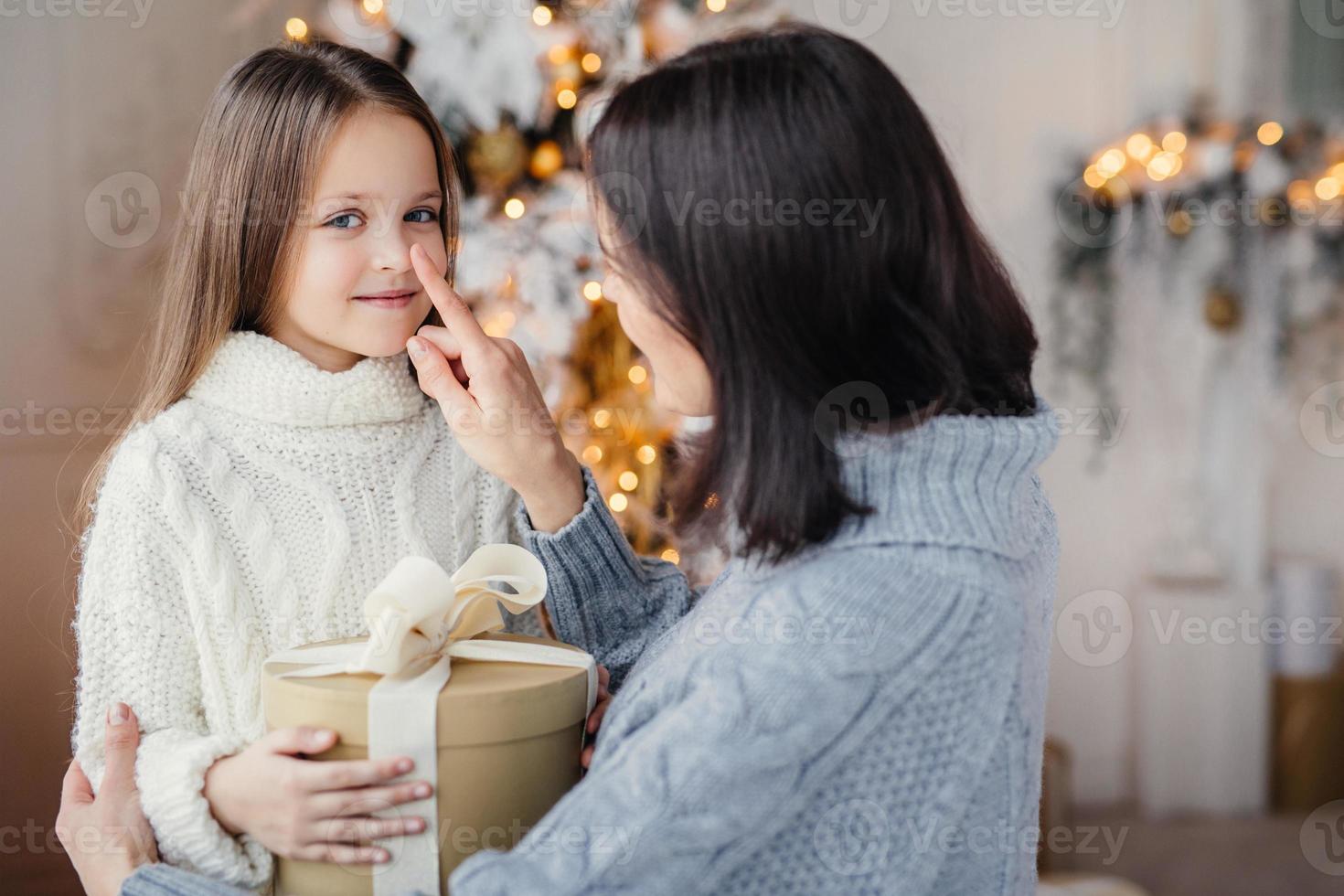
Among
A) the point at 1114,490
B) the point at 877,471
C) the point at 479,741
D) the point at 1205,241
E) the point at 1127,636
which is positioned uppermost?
the point at 1205,241

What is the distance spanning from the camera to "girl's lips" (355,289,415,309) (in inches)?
50.0

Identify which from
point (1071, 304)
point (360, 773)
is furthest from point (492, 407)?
point (1071, 304)

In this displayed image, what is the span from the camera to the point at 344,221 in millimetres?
1254

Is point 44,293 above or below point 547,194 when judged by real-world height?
below

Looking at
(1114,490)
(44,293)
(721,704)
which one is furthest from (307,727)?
(1114,490)

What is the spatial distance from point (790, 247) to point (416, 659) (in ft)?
1.50

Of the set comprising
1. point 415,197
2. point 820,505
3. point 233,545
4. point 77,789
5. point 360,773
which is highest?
point 415,197

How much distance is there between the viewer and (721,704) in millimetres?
803

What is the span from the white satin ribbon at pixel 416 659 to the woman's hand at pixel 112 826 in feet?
0.71

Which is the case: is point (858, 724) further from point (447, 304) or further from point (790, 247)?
point (447, 304)

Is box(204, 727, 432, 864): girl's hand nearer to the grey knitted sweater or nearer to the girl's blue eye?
the grey knitted sweater

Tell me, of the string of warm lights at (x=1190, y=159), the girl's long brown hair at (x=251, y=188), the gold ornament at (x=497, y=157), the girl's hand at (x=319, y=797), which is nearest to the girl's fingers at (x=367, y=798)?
the girl's hand at (x=319, y=797)

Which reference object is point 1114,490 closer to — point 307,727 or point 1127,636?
point 1127,636

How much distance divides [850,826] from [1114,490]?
225cm
